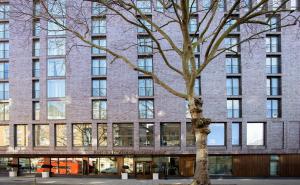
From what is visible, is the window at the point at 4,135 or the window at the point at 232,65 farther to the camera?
the window at the point at 4,135

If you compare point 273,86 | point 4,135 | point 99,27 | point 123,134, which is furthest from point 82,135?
point 273,86

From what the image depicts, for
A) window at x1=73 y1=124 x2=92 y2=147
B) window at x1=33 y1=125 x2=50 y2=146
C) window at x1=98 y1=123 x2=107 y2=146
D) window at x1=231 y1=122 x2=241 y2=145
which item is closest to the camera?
window at x1=231 y1=122 x2=241 y2=145

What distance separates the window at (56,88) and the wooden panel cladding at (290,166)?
792 inches

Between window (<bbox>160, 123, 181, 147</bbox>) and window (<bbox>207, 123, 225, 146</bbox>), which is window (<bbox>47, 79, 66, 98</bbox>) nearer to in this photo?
Answer: window (<bbox>160, 123, 181, 147</bbox>)

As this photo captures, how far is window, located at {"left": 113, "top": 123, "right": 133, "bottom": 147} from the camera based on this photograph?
91.7 ft

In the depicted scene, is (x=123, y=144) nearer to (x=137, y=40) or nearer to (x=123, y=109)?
(x=123, y=109)

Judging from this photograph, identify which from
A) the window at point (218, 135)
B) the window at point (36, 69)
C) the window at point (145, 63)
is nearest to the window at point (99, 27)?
the window at point (145, 63)

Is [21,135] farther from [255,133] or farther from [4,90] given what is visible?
[255,133]

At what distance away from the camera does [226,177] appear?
27312 millimetres

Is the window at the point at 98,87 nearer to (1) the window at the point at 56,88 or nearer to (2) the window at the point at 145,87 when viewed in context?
(1) the window at the point at 56,88

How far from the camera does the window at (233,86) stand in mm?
27766

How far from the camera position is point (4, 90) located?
29.9 meters

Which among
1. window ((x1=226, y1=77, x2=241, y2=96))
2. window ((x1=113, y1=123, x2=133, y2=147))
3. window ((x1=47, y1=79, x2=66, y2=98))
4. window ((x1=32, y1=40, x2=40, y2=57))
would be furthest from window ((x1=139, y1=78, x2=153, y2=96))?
window ((x1=32, y1=40, x2=40, y2=57))

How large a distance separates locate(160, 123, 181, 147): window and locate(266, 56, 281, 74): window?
935 cm
